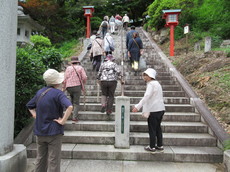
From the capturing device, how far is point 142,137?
4129 mm

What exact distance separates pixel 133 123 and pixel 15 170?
9.01ft

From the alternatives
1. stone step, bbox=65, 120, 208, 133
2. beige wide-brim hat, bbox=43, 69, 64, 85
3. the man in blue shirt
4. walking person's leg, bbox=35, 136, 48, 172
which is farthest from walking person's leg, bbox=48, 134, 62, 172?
stone step, bbox=65, 120, 208, 133

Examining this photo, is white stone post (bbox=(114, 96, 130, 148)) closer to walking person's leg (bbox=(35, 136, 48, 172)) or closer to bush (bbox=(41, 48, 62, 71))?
walking person's leg (bbox=(35, 136, 48, 172))

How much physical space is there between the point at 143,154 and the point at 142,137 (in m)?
0.48

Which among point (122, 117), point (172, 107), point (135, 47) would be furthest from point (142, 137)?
point (135, 47)

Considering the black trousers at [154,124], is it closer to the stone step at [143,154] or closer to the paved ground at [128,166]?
the stone step at [143,154]

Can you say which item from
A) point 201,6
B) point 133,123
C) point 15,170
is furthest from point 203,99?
point 201,6

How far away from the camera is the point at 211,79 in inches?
230

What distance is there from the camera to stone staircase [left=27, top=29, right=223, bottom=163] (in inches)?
146

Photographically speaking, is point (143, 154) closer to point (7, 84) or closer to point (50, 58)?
point (7, 84)

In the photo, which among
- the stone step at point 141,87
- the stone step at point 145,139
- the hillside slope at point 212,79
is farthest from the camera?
the stone step at point 141,87

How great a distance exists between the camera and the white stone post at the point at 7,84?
2.83 m

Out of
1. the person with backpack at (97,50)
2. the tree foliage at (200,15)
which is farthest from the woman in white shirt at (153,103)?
the tree foliage at (200,15)

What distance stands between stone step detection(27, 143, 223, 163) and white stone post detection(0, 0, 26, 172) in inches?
37.5
